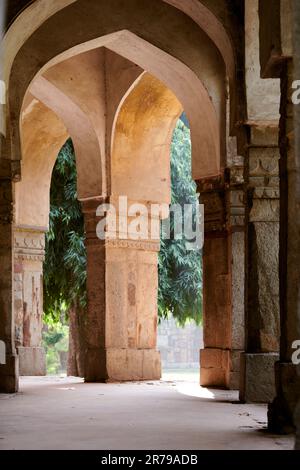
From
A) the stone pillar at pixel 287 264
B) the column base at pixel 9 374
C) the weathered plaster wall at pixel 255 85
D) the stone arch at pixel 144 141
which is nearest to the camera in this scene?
the stone pillar at pixel 287 264

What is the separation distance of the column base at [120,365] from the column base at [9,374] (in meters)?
2.75

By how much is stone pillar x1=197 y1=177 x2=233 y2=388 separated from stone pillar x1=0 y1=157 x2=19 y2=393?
250 centimetres

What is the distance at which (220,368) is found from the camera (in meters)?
11.0

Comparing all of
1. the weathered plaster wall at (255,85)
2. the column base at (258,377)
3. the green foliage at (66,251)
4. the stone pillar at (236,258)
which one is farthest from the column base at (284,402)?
the green foliage at (66,251)

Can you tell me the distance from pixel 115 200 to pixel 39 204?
7.54ft

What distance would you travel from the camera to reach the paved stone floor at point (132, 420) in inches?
198

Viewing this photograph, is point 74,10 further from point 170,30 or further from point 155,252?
point 155,252

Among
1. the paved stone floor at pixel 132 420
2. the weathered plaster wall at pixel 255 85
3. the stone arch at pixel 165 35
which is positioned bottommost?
the paved stone floor at pixel 132 420

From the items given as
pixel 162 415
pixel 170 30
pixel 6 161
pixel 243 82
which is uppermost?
pixel 170 30

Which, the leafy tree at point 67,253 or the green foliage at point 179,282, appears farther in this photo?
the green foliage at point 179,282

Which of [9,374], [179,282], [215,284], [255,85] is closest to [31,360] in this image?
[215,284]

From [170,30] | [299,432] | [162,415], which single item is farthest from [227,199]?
[299,432]

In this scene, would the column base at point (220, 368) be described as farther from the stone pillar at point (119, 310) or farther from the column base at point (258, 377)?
the column base at point (258, 377)
